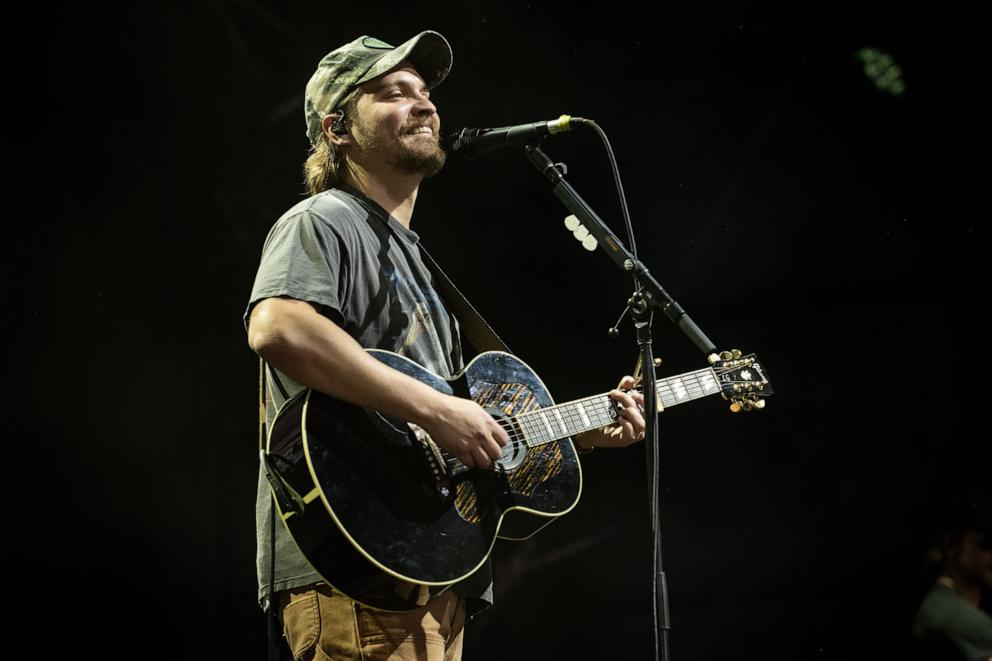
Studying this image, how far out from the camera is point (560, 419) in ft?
7.97

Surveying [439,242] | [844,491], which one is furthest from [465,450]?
[844,491]

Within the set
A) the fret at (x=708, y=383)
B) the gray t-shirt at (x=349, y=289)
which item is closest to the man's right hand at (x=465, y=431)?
the gray t-shirt at (x=349, y=289)

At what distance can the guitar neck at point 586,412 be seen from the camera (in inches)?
92.5

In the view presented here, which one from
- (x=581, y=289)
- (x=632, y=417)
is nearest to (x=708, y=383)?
(x=632, y=417)

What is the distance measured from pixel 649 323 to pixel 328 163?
113cm

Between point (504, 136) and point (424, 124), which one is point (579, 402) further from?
point (424, 124)

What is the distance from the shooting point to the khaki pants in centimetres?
193

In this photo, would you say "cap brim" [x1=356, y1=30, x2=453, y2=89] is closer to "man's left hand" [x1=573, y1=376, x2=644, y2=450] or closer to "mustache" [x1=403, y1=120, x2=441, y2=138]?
"mustache" [x1=403, y1=120, x2=441, y2=138]

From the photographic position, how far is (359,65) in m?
2.62

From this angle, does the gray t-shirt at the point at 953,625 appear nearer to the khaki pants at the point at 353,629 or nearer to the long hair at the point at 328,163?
the khaki pants at the point at 353,629

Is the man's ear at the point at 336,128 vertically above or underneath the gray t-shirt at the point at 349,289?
above

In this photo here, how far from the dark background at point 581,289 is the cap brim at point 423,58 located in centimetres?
169

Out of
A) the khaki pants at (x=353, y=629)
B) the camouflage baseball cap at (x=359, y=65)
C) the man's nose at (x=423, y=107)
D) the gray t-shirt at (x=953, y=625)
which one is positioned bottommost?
the gray t-shirt at (x=953, y=625)

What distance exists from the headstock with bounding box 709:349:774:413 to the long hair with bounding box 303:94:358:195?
1.39 meters
